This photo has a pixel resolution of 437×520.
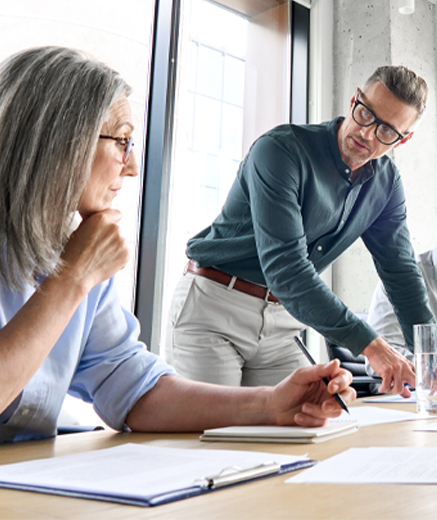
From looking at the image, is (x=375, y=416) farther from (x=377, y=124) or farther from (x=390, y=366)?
(x=377, y=124)

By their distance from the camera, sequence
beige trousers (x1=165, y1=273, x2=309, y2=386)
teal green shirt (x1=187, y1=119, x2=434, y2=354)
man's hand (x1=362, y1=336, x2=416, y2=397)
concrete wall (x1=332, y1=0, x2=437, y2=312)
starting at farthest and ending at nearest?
concrete wall (x1=332, y1=0, x2=437, y2=312) → beige trousers (x1=165, y1=273, x2=309, y2=386) → teal green shirt (x1=187, y1=119, x2=434, y2=354) → man's hand (x1=362, y1=336, x2=416, y2=397)

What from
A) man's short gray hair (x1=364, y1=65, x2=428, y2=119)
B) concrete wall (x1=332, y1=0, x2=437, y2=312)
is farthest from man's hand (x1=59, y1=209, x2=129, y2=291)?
concrete wall (x1=332, y1=0, x2=437, y2=312)

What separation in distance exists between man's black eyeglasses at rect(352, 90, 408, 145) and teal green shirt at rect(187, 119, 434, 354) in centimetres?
10

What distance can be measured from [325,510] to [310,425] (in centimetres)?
49

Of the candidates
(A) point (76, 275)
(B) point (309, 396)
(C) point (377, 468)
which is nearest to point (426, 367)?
(B) point (309, 396)

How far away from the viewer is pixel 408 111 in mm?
1879

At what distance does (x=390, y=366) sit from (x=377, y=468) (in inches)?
33.6

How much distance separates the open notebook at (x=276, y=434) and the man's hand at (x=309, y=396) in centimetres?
3

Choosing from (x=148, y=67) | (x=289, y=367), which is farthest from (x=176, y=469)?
(x=148, y=67)

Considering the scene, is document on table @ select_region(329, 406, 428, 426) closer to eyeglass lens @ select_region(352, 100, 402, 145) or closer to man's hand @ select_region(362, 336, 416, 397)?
man's hand @ select_region(362, 336, 416, 397)

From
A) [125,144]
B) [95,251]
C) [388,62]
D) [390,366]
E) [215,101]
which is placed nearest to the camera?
[95,251]

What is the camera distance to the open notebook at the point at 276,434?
87 cm

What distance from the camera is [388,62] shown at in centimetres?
333

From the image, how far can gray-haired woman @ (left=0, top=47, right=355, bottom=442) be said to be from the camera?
37.8 inches
